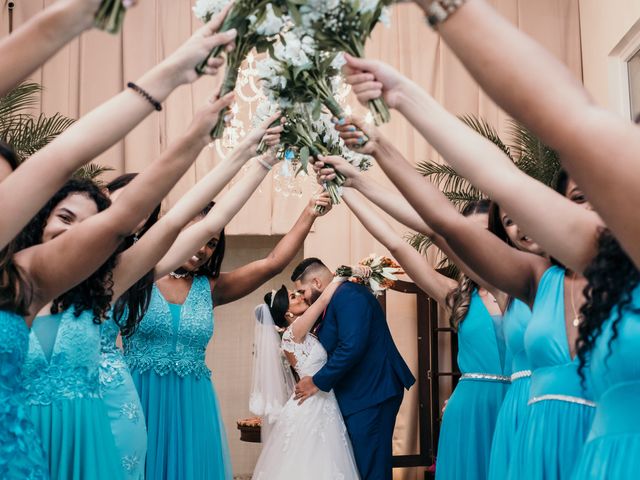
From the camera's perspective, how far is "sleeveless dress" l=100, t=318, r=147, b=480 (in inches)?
109

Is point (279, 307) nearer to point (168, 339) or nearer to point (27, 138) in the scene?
point (27, 138)

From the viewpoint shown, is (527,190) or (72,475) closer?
(527,190)

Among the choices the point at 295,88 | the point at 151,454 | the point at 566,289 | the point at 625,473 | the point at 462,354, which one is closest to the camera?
Answer: the point at 625,473

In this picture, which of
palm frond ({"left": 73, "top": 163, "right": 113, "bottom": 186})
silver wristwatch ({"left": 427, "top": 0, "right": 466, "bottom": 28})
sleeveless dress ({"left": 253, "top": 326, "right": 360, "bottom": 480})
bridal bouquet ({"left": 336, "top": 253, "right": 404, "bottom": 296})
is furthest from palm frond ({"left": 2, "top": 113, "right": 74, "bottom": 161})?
silver wristwatch ({"left": 427, "top": 0, "right": 466, "bottom": 28})

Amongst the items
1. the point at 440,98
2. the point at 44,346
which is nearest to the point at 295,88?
the point at 44,346

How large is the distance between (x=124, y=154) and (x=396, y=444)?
12.4 ft

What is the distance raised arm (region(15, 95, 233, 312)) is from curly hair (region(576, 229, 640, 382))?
93 cm

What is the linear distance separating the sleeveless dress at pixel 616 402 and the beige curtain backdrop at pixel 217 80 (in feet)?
19.9

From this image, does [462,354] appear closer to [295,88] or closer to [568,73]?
[295,88]

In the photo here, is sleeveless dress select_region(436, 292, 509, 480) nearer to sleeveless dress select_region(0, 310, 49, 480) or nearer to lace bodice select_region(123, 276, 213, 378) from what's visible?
lace bodice select_region(123, 276, 213, 378)

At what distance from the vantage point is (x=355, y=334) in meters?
5.72

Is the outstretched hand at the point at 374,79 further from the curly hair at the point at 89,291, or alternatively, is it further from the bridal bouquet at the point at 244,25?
the curly hair at the point at 89,291

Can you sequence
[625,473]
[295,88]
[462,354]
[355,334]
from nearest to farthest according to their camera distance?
[625,473] < [295,88] < [462,354] < [355,334]

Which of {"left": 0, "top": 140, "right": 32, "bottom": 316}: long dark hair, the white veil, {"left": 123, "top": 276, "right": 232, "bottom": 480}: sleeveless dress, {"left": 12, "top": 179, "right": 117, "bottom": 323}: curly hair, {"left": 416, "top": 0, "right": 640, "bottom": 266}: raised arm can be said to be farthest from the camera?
the white veil
